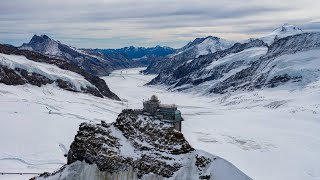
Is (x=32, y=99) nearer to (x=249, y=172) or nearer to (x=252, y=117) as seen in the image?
(x=252, y=117)

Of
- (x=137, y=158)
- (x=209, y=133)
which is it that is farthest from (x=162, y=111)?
(x=209, y=133)

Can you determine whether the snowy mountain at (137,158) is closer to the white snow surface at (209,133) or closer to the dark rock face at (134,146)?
the dark rock face at (134,146)

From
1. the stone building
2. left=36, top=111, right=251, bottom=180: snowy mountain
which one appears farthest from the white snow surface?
left=36, top=111, right=251, bottom=180: snowy mountain

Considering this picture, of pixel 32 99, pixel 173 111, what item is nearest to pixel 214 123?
pixel 32 99

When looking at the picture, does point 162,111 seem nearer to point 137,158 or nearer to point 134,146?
point 134,146

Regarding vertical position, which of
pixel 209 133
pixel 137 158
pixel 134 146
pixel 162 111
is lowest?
pixel 209 133

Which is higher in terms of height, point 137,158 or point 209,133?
point 137,158
